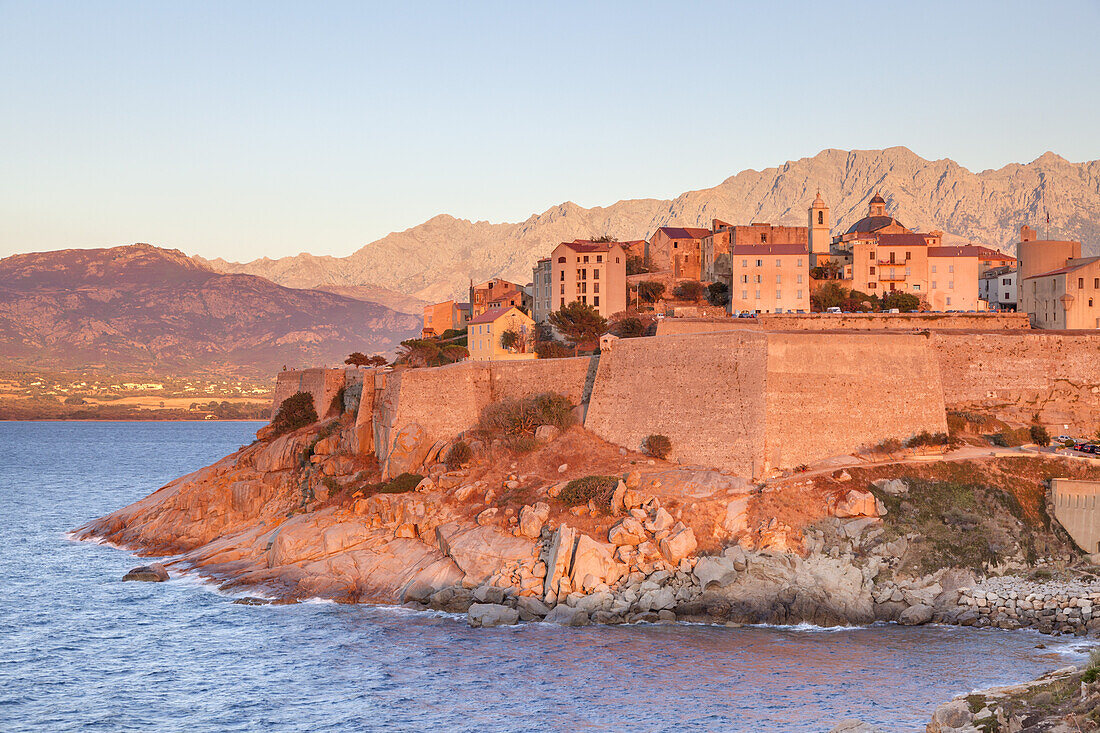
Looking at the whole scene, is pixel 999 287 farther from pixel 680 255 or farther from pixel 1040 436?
pixel 1040 436

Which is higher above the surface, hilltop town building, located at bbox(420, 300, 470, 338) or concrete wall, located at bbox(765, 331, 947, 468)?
hilltop town building, located at bbox(420, 300, 470, 338)

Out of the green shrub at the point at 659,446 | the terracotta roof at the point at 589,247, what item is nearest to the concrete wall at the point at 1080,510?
the green shrub at the point at 659,446

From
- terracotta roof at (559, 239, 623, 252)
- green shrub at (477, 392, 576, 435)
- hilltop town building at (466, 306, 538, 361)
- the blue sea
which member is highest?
terracotta roof at (559, 239, 623, 252)

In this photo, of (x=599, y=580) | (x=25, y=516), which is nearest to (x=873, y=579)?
(x=599, y=580)

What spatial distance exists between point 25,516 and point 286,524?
1200 inches

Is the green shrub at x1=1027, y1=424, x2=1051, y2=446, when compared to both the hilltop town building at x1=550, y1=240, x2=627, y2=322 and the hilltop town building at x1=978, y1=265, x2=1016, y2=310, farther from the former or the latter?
the hilltop town building at x1=550, y1=240, x2=627, y2=322

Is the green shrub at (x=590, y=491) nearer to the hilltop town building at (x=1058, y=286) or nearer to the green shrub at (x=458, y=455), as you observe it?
the green shrub at (x=458, y=455)

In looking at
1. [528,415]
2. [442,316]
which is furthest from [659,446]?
[442,316]

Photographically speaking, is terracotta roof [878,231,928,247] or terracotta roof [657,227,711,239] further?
terracotta roof [657,227,711,239]

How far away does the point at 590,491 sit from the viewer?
126 ft

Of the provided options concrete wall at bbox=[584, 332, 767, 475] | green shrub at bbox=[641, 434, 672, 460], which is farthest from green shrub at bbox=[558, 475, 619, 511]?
concrete wall at bbox=[584, 332, 767, 475]

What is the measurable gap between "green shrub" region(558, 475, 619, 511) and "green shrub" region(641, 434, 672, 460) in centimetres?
285

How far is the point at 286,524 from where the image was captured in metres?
42.6

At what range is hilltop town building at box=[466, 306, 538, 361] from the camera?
58.5 metres
